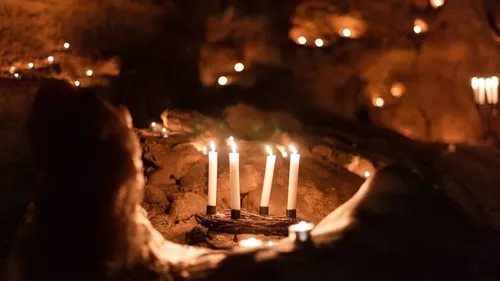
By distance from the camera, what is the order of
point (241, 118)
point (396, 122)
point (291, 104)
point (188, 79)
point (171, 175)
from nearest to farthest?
1. point (171, 175)
2. point (241, 118)
3. point (291, 104)
4. point (188, 79)
5. point (396, 122)

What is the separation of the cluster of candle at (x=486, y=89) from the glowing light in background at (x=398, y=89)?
0.59m

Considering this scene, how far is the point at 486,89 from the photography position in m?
5.03

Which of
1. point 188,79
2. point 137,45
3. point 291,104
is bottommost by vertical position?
point 291,104

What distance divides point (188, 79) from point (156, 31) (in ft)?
2.72

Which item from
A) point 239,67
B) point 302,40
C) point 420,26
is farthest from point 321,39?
point 420,26

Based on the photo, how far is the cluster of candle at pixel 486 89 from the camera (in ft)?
16.4

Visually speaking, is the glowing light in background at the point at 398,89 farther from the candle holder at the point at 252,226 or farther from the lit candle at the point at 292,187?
the candle holder at the point at 252,226

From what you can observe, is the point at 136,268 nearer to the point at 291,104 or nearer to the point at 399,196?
the point at 399,196

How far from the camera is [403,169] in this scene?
8.03 ft

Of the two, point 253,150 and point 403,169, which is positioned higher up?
point 253,150

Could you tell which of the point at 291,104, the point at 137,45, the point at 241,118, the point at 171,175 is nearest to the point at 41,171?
the point at 171,175

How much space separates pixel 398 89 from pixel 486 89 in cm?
73

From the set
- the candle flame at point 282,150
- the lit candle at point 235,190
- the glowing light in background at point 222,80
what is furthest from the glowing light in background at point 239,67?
the lit candle at point 235,190

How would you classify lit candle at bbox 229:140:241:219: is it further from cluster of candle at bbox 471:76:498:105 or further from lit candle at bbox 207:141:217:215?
cluster of candle at bbox 471:76:498:105
